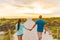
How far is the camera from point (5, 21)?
14.4ft

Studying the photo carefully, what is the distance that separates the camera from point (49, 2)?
14.5ft

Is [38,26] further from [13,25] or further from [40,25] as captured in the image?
[13,25]

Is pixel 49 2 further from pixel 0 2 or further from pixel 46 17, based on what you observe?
pixel 0 2

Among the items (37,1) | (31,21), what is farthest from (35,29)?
(37,1)

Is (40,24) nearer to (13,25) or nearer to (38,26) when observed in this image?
(38,26)

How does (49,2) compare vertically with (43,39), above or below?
above

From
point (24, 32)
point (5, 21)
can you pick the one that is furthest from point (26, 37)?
point (5, 21)

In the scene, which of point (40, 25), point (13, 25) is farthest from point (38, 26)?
point (13, 25)

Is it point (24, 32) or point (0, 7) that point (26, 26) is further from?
point (0, 7)

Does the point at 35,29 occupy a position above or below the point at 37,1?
below

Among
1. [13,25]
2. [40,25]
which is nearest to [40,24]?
[40,25]

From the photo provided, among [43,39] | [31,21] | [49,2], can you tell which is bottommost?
[43,39]

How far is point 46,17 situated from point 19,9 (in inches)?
17.0

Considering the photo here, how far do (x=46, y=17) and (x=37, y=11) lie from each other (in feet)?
0.55
